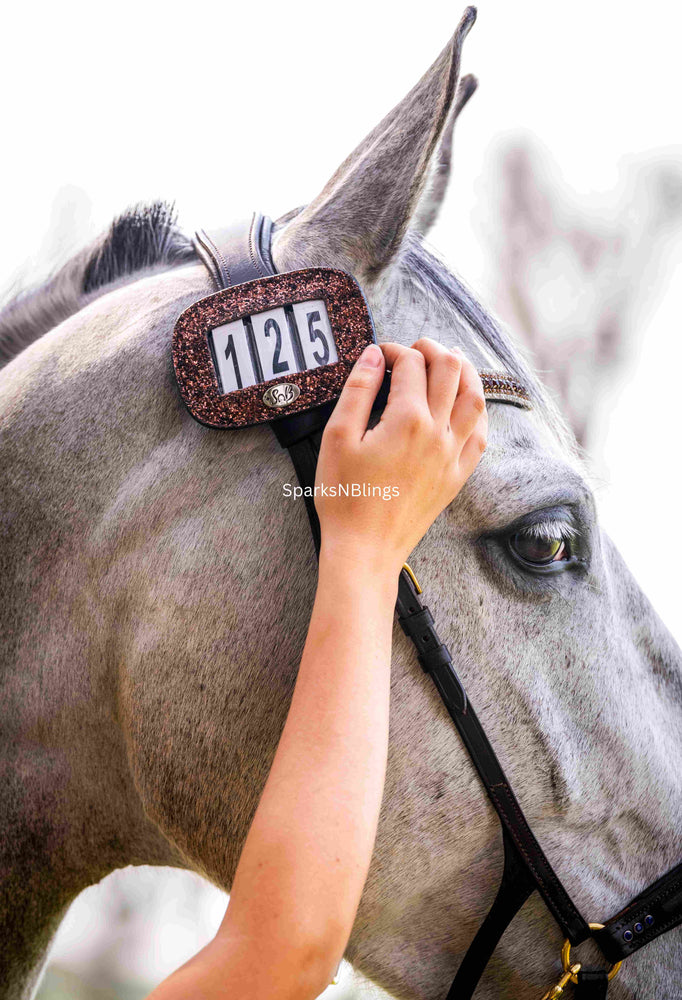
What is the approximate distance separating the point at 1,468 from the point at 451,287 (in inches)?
36.6

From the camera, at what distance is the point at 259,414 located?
113 centimetres

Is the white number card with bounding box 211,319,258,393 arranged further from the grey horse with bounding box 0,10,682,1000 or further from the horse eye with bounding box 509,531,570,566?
the horse eye with bounding box 509,531,570,566

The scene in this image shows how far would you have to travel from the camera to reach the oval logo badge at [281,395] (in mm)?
1129

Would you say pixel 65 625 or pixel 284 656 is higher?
pixel 65 625

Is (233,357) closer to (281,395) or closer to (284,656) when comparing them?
(281,395)

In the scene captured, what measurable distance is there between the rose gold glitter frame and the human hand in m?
0.08

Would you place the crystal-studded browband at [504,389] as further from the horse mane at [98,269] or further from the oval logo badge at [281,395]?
the horse mane at [98,269]

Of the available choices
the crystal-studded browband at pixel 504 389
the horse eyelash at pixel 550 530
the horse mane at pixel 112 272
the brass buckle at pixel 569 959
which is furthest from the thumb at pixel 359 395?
the brass buckle at pixel 569 959

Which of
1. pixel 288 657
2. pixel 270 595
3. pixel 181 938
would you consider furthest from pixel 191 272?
pixel 181 938

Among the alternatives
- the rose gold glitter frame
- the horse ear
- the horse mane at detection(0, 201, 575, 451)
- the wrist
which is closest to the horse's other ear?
the horse mane at detection(0, 201, 575, 451)

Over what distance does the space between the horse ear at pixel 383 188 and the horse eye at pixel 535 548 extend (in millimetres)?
538

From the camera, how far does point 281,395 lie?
1.13 m

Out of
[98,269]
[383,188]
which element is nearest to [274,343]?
[383,188]

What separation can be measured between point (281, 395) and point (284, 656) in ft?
1.39
